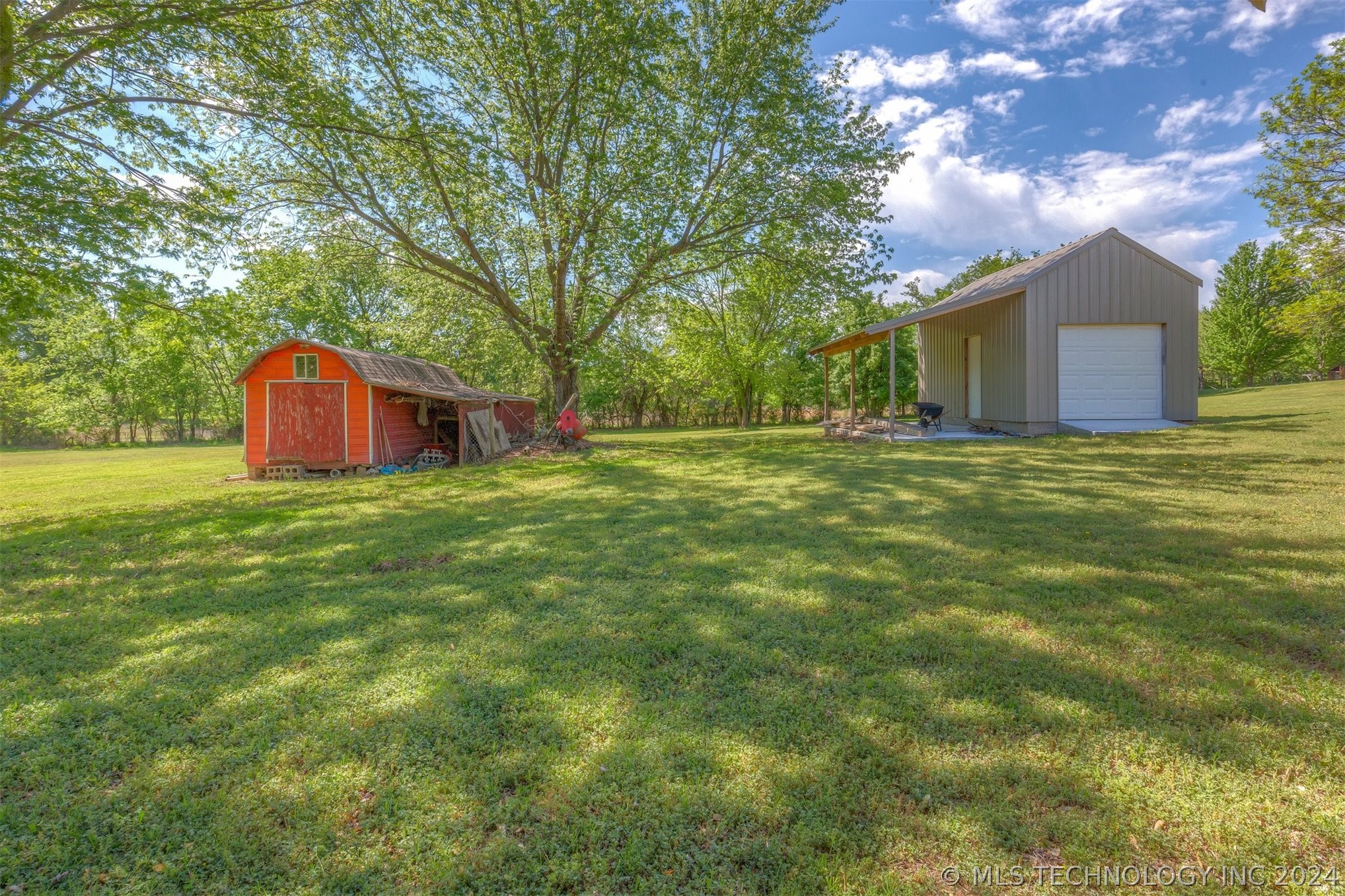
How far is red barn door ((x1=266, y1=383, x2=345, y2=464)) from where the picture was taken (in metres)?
13.5

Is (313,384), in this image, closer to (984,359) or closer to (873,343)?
(873,343)


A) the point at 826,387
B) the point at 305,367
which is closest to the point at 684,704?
the point at 305,367

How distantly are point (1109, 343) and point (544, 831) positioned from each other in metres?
16.8

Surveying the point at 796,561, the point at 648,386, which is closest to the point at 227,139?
the point at 796,561

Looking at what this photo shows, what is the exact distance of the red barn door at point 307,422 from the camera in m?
13.5

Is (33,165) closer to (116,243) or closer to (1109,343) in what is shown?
(116,243)

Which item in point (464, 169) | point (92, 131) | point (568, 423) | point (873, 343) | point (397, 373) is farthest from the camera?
point (568, 423)

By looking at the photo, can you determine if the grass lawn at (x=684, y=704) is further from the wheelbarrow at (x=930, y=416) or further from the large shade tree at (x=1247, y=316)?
the large shade tree at (x=1247, y=316)

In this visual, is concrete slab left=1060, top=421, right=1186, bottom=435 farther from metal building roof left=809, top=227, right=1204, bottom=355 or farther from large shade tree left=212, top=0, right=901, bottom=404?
large shade tree left=212, top=0, right=901, bottom=404

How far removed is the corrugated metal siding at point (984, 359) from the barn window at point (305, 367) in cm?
1610

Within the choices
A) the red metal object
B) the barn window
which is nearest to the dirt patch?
the barn window

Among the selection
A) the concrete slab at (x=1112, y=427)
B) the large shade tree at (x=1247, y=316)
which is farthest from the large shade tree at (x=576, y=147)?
the large shade tree at (x=1247, y=316)

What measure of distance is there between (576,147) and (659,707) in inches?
632

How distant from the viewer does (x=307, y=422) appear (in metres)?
13.6
